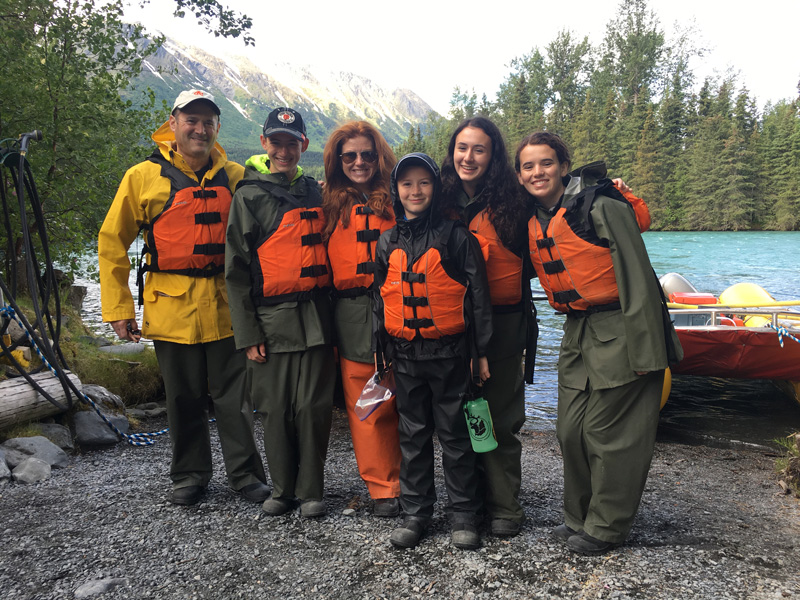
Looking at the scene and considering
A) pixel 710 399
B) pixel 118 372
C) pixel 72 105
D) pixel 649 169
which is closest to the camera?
pixel 72 105

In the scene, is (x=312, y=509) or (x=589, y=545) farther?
(x=312, y=509)

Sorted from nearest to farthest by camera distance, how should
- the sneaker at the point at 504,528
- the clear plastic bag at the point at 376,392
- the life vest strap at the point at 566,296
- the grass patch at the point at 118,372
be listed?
1. the life vest strap at the point at 566,296
2. the sneaker at the point at 504,528
3. the clear plastic bag at the point at 376,392
4. the grass patch at the point at 118,372

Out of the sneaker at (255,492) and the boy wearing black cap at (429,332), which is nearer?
the boy wearing black cap at (429,332)

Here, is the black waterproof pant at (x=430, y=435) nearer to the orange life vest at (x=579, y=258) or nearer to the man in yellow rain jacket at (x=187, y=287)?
the orange life vest at (x=579, y=258)

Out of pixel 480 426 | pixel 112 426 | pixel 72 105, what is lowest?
pixel 112 426

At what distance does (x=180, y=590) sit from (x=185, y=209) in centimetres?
217

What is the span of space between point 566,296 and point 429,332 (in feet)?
2.51

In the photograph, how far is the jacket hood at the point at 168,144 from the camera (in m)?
3.75

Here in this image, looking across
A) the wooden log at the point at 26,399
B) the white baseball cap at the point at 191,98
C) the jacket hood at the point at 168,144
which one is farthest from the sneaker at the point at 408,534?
the wooden log at the point at 26,399

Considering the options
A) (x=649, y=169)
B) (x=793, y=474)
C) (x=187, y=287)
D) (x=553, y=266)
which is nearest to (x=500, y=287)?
(x=553, y=266)

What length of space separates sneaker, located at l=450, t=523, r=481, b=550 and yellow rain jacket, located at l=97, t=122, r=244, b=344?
1.87 meters

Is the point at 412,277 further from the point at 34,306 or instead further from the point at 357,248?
the point at 34,306

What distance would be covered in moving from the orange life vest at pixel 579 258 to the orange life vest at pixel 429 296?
500 millimetres

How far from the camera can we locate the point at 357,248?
3.45 m
